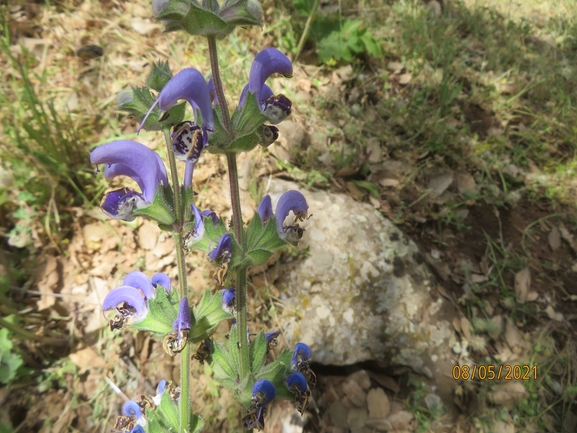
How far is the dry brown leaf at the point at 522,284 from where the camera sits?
9.46 feet

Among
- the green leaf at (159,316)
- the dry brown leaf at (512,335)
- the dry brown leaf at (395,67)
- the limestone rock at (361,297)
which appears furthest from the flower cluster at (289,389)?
the dry brown leaf at (395,67)

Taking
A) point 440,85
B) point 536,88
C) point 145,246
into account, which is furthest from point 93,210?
point 536,88

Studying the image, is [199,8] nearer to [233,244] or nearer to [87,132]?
[233,244]

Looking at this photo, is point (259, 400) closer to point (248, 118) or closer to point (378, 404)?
point (248, 118)

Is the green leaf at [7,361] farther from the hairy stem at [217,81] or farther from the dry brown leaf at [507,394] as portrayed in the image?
the dry brown leaf at [507,394]

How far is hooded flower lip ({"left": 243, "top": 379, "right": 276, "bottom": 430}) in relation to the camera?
4.45 feet

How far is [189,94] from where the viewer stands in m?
1.08

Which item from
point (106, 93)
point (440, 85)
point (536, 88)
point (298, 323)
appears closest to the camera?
point (298, 323)

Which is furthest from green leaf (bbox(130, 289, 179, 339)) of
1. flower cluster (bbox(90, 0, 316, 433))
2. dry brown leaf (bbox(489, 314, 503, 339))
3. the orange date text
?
dry brown leaf (bbox(489, 314, 503, 339))

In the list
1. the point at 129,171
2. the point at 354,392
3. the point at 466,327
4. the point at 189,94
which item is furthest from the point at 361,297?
the point at 189,94

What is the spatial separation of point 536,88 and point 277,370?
437cm

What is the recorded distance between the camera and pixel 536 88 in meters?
4.17

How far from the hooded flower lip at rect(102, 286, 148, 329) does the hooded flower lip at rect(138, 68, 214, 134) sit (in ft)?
2.22

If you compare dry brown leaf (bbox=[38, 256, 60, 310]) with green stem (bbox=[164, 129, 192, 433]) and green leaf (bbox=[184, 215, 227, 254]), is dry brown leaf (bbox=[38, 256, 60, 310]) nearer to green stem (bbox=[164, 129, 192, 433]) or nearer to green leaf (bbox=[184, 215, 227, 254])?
green stem (bbox=[164, 129, 192, 433])
